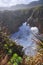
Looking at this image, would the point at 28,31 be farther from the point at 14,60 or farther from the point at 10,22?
the point at 14,60

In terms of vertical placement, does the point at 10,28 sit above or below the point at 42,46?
below

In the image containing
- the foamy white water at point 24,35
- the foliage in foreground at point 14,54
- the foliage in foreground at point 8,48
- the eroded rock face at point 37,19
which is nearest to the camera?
the foliage in foreground at point 14,54

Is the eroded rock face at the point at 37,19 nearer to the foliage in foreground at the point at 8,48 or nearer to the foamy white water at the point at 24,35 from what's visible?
the foamy white water at the point at 24,35

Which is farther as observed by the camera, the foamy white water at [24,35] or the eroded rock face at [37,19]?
the eroded rock face at [37,19]

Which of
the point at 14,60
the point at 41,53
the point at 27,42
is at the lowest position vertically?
the point at 27,42

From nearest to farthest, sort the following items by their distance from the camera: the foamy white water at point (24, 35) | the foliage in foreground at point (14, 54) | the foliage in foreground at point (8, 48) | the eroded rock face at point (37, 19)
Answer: the foliage in foreground at point (14, 54)
the foliage in foreground at point (8, 48)
the foamy white water at point (24, 35)
the eroded rock face at point (37, 19)

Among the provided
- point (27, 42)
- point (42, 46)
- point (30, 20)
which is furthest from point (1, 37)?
point (42, 46)

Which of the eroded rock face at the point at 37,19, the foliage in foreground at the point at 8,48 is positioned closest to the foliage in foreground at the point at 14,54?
the foliage in foreground at the point at 8,48

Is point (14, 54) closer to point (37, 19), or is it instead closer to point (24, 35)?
point (24, 35)

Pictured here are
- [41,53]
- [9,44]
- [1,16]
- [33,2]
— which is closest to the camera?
[41,53]
